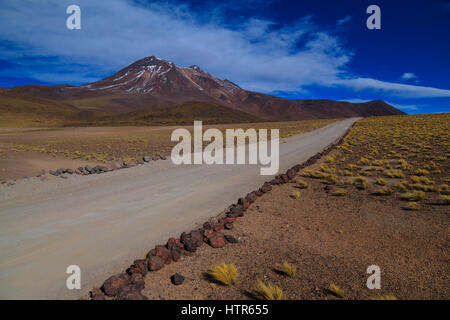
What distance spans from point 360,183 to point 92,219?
910 cm

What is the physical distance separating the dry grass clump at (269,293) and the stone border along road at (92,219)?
223 cm

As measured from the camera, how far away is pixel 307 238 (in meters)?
5.12

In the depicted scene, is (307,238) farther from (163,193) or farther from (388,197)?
(163,193)

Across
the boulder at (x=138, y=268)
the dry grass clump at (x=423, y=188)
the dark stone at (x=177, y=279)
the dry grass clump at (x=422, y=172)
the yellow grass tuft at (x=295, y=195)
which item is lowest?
the dark stone at (x=177, y=279)

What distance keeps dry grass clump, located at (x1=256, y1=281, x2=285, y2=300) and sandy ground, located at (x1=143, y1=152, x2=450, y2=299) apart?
0.48 ft

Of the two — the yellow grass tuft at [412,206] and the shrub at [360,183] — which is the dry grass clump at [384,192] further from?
the yellow grass tuft at [412,206]

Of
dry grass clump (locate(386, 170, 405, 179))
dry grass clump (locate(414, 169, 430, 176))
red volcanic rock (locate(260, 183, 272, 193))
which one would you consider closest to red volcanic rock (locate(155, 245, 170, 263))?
red volcanic rock (locate(260, 183, 272, 193))

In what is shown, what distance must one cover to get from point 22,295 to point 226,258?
3.09 m

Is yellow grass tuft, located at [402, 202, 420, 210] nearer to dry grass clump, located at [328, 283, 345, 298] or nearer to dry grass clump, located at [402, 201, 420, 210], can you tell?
dry grass clump, located at [402, 201, 420, 210]

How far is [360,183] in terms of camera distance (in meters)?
9.22

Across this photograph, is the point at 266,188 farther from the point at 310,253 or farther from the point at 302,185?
the point at 310,253

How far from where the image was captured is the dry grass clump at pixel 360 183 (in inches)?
345

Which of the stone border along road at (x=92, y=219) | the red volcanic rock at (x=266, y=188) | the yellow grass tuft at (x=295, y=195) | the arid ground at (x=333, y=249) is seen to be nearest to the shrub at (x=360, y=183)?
the arid ground at (x=333, y=249)

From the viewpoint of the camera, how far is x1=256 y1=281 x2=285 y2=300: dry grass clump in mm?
3252
